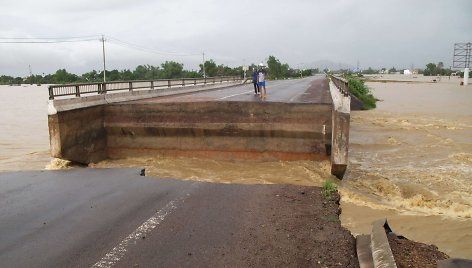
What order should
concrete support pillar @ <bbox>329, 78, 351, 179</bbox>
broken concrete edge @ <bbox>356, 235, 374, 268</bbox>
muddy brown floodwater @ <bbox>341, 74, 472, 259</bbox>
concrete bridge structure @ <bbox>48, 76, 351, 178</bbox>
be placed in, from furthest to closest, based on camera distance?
concrete bridge structure @ <bbox>48, 76, 351, 178</bbox> < concrete support pillar @ <bbox>329, 78, 351, 179</bbox> < muddy brown floodwater @ <bbox>341, 74, 472, 259</bbox> < broken concrete edge @ <bbox>356, 235, 374, 268</bbox>

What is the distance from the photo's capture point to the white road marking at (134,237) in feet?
14.2

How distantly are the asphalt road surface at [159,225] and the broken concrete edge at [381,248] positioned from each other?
0.40m

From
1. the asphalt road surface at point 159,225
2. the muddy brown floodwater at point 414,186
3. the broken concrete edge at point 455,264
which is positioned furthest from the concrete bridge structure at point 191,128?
the broken concrete edge at point 455,264

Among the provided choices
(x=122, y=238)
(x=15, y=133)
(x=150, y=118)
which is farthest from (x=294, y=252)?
(x=15, y=133)

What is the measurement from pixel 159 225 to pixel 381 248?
9.47ft

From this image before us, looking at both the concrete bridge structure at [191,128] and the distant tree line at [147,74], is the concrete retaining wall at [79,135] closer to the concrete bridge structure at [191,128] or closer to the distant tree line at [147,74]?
the concrete bridge structure at [191,128]

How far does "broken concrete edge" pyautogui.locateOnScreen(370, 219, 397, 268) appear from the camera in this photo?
3824 millimetres

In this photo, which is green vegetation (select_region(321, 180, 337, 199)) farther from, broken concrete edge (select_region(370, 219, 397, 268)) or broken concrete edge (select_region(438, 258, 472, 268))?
broken concrete edge (select_region(438, 258, 472, 268))

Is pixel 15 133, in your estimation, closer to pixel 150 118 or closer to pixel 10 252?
pixel 150 118

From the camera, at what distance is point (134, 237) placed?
5020 mm

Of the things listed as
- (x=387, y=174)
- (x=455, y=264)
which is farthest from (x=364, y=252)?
(x=387, y=174)

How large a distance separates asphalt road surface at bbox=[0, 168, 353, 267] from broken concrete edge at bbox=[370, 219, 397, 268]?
1.32 ft

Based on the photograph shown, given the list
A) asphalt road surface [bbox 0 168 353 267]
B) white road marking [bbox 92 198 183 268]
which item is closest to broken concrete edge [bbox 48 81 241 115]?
asphalt road surface [bbox 0 168 353 267]

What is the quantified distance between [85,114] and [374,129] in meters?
17.6
